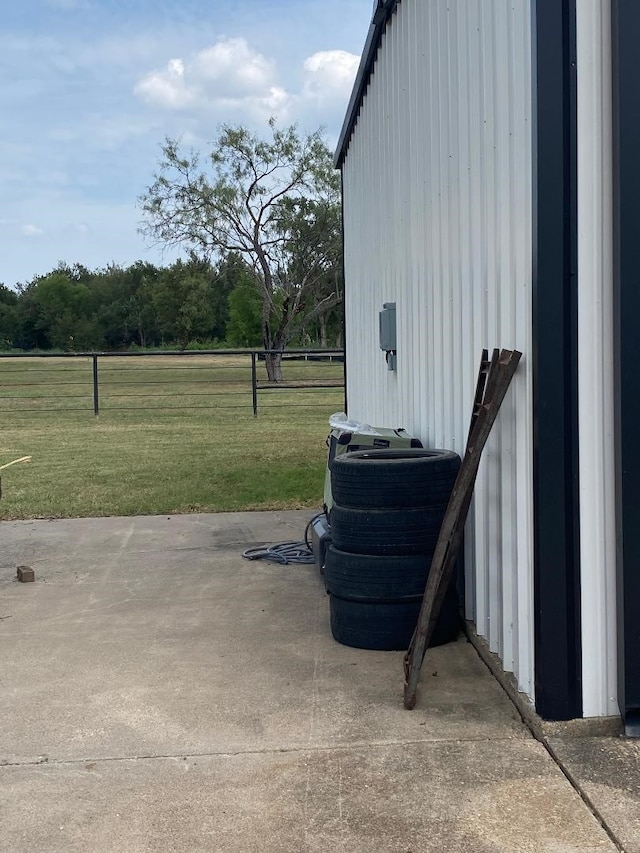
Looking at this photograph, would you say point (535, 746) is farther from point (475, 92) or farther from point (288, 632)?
point (475, 92)

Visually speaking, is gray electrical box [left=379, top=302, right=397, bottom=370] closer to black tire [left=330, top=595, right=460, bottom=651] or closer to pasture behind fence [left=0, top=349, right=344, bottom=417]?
black tire [left=330, top=595, right=460, bottom=651]

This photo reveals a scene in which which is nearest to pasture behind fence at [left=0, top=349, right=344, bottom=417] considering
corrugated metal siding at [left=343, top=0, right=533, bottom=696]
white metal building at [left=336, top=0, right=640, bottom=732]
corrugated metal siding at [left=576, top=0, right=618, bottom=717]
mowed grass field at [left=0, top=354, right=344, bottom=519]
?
mowed grass field at [left=0, top=354, right=344, bottom=519]

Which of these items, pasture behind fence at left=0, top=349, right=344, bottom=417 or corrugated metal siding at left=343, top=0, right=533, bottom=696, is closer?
corrugated metal siding at left=343, top=0, right=533, bottom=696

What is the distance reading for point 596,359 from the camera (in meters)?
3.48

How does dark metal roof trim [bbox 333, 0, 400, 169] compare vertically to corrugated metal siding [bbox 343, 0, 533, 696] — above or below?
above

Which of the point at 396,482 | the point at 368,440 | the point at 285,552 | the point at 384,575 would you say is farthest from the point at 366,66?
the point at 384,575

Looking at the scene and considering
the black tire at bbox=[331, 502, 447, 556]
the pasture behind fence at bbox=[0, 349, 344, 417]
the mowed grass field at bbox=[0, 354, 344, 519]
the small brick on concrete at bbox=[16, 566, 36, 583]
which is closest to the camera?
the black tire at bbox=[331, 502, 447, 556]

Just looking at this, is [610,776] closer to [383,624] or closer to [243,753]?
[243,753]

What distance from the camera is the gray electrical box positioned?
21.5 ft

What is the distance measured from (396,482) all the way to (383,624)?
0.73 meters

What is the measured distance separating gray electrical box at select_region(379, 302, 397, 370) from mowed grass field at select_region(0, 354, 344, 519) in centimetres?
273

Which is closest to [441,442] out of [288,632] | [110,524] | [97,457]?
[288,632]

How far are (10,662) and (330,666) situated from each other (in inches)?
62.9

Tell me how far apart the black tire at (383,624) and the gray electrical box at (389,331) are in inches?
94.6
